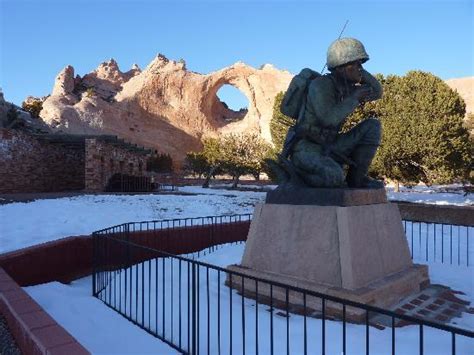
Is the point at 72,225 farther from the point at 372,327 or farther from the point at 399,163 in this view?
the point at 399,163

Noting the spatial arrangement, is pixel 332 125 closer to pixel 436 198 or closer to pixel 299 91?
pixel 299 91

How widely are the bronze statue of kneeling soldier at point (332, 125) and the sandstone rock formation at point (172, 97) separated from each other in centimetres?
6389

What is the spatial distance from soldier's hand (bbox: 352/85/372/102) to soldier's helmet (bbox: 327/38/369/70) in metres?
0.36

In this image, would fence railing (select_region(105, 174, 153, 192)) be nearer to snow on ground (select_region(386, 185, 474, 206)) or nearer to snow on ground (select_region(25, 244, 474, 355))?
snow on ground (select_region(386, 185, 474, 206))

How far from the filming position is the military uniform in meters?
4.96

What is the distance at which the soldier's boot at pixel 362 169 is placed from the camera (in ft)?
17.3

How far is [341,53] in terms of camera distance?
488 centimetres

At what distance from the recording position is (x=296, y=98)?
542 cm

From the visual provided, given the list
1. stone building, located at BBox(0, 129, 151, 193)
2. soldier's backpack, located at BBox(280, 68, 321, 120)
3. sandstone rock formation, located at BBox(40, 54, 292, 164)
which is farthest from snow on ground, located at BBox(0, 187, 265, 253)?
sandstone rock formation, located at BBox(40, 54, 292, 164)

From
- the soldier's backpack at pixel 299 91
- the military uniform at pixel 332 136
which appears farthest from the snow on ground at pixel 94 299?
the soldier's backpack at pixel 299 91

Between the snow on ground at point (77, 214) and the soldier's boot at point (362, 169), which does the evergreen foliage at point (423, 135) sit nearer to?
the snow on ground at point (77, 214)

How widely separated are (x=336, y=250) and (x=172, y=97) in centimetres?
7113

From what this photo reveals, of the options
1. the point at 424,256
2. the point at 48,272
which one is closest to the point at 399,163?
the point at 424,256

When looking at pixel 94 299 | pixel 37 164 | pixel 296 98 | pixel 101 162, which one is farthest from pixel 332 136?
pixel 37 164
